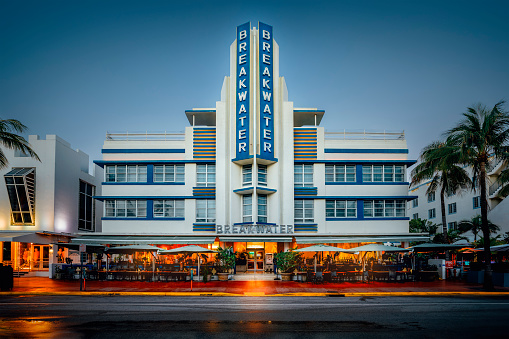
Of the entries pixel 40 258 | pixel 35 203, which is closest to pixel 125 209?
pixel 35 203

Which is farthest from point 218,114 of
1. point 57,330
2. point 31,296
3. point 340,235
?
point 57,330

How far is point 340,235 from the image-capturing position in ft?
128

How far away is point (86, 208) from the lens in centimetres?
4988

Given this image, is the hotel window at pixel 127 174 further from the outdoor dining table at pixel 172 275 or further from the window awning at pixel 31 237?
the outdoor dining table at pixel 172 275

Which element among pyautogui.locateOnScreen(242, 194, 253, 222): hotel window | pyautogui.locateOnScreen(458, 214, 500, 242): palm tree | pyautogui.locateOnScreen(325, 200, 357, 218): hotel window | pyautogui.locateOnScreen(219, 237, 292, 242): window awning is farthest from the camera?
pyautogui.locateOnScreen(458, 214, 500, 242): palm tree

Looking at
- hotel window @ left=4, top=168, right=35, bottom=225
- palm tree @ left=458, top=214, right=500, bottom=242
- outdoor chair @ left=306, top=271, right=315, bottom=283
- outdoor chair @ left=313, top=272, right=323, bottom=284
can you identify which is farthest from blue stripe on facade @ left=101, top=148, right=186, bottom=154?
palm tree @ left=458, top=214, right=500, bottom=242

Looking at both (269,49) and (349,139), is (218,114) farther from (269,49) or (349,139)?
(349,139)

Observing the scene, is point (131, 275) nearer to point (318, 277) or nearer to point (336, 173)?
point (318, 277)

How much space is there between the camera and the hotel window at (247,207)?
3809cm

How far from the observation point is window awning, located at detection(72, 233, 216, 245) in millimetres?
36338

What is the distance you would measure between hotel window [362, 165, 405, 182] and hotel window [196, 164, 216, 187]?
1312 cm

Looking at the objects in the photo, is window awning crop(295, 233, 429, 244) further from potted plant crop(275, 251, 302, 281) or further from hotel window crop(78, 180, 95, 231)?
hotel window crop(78, 180, 95, 231)

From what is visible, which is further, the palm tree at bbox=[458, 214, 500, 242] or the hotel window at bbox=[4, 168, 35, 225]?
the palm tree at bbox=[458, 214, 500, 242]

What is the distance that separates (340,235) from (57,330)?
2840 cm
